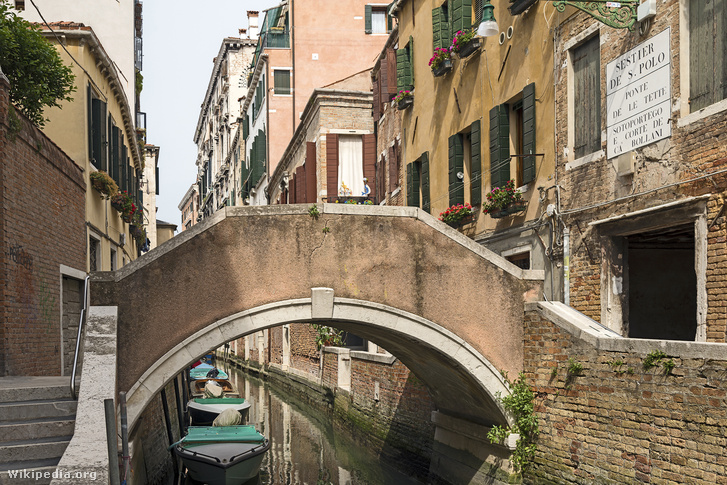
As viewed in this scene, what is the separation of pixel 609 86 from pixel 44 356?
22.5 ft

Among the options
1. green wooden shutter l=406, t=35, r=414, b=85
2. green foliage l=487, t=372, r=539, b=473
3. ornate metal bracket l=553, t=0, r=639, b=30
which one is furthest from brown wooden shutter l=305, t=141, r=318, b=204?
ornate metal bracket l=553, t=0, r=639, b=30

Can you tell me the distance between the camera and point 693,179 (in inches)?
299

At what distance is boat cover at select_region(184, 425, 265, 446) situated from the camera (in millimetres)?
11703

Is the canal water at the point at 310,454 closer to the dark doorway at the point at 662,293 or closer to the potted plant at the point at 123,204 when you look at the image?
the dark doorway at the point at 662,293

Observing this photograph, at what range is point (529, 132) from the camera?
413 inches

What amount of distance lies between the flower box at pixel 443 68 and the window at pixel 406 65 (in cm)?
193

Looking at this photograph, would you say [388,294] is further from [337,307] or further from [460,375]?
[460,375]

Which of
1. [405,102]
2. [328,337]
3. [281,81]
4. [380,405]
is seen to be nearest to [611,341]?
[380,405]

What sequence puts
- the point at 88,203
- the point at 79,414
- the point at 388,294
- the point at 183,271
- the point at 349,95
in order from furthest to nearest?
the point at 349,95
the point at 88,203
the point at 388,294
the point at 183,271
the point at 79,414

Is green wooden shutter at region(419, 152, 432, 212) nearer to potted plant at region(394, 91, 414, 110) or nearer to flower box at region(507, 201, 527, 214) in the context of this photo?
potted plant at region(394, 91, 414, 110)

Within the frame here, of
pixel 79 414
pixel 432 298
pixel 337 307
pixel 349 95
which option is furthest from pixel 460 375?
pixel 349 95

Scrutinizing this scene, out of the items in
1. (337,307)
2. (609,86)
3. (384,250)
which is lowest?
(337,307)

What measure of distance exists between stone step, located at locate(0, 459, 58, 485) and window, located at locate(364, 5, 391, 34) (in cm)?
2073

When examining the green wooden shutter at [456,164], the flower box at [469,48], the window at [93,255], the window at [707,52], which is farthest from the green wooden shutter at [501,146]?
the window at [93,255]
